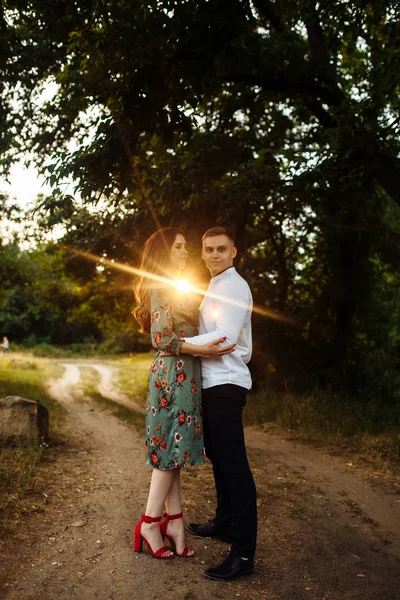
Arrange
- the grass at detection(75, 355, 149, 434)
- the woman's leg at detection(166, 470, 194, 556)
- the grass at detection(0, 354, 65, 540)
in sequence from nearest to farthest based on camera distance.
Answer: the woman's leg at detection(166, 470, 194, 556) → the grass at detection(0, 354, 65, 540) → the grass at detection(75, 355, 149, 434)

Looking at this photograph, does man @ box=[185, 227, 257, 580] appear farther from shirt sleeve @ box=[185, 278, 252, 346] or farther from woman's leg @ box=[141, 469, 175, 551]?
woman's leg @ box=[141, 469, 175, 551]

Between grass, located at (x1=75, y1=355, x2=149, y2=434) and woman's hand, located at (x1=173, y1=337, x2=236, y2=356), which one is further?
grass, located at (x1=75, y1=355, x2=149, y2=434)

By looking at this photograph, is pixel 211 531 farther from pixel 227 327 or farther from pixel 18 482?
pixel 18 482

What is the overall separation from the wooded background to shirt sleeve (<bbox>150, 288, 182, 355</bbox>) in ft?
5.36

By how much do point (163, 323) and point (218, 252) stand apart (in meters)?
0.63

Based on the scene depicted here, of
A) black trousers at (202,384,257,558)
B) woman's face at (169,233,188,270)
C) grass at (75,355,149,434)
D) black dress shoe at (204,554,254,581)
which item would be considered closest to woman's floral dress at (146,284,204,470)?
black trousers at (202,384,257,558)

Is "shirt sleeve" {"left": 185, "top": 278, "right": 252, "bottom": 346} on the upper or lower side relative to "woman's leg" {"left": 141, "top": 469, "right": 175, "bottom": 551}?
upper

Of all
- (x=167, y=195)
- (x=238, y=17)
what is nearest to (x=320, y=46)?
(x=167, y=195)

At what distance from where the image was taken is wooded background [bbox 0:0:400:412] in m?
4.90

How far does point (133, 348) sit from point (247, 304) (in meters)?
42.1

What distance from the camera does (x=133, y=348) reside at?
4503 centimetres

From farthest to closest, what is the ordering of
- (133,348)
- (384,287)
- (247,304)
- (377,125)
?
(133,348) → (384,287) → (377,125) → (247,304)

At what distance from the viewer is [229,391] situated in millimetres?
3502

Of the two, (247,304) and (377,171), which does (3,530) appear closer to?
(247,304)
